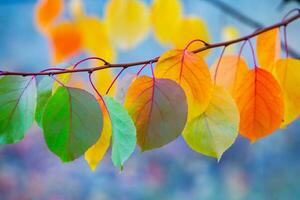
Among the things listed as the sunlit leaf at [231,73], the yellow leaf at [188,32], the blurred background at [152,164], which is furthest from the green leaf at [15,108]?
the blurred background at [152,164]

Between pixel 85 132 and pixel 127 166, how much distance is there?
1.08 m

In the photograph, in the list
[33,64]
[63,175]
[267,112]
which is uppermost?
[267,112]

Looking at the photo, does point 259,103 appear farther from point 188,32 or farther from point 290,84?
point 188,32

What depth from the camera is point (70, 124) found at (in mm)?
211

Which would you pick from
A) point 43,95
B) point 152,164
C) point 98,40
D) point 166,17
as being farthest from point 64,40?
point 152,164

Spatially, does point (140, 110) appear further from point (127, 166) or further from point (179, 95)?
point (127, 166)

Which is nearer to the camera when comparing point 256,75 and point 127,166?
point 256,75

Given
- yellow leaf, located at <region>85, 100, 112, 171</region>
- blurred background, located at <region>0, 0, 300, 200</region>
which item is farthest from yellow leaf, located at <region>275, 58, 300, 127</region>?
blurred background, located at <region>0, 0, 300, 200</region>

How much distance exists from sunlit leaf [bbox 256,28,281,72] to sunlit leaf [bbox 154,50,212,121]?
0.25 ft

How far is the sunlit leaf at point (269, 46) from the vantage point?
29cm

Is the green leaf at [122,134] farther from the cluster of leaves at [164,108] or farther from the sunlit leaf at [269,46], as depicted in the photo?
the sunlit leaf at [269,46]

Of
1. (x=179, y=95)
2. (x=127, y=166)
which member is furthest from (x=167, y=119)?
(x=127, y=166)

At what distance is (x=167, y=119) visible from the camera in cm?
22

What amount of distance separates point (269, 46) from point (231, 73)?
1.6 inches
